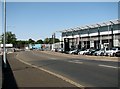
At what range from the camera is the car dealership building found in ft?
293

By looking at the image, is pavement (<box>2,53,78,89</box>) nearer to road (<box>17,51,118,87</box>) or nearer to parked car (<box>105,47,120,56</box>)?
road (<box>17,51,118,87</box>)

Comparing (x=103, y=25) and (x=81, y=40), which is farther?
(x=81, y=40)

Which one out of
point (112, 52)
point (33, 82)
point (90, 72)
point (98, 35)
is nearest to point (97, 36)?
point (98, 35)

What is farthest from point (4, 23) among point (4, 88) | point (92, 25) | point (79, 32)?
point (79, 32)

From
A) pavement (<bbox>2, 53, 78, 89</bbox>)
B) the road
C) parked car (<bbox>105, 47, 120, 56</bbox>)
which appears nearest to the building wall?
parked car (<bbox>105, 47, 120, 56</bbox>)

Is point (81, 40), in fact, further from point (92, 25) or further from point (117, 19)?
point (117, 19)

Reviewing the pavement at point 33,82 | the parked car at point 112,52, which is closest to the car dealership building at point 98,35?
the parked car at point 112,52

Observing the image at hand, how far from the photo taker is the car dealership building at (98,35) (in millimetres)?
89312

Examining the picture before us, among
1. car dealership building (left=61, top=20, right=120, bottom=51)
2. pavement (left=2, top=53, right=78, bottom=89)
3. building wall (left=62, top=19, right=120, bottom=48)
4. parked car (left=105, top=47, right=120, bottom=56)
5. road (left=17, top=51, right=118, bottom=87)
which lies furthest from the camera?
building wall (left=62, top=19, right=120, bottom=48)

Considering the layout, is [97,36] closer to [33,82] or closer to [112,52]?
[112,52]

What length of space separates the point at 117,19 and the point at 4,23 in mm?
54357

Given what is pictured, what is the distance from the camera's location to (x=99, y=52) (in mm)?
64938

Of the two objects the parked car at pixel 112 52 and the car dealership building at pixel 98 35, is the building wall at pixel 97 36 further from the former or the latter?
the parked car at pixel 112 52

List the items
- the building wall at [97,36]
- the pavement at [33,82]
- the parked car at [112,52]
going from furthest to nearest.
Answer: the building wall at [97,36] → the parked car at [112,52] → the pavement at [33,82]
